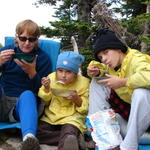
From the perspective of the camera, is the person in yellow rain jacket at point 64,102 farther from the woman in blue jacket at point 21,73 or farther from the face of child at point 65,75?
the woman in blue jacket at point 21,73

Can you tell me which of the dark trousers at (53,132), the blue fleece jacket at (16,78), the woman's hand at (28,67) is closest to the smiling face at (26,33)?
the blue fleece jacket at (16,78)

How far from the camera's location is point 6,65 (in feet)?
A: 9.57

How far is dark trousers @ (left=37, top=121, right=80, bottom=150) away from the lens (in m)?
2.47

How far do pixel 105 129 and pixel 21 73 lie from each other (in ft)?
3.53

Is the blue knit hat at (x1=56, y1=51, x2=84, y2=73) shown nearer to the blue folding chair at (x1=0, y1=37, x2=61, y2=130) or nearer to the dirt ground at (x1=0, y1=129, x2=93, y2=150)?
the blue folding chair at (x1=0, y1=37, x2=61, y2=130)

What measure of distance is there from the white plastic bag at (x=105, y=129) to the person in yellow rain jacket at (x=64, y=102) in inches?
7.6

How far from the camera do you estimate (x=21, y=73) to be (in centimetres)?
289

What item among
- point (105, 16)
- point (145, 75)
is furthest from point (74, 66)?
point (105, 16)

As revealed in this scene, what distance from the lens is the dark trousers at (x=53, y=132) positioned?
247cm

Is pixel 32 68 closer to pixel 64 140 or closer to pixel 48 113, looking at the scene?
pixel 48 113

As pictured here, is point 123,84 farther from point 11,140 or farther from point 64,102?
point 11,140

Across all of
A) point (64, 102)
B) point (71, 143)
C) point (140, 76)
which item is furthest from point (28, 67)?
point (140, 76)

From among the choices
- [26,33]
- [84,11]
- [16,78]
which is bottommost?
[16,78]

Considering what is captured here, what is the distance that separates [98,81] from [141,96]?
615 millimetres
